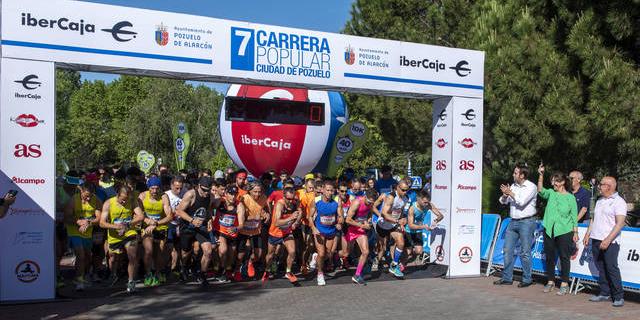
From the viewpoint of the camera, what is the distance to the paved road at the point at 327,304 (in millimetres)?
8195

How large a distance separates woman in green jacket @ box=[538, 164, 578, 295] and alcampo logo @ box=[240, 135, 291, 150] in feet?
33.3

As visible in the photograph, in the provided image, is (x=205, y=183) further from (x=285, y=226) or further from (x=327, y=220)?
(x=327, y=220)

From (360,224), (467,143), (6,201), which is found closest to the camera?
(6,201)

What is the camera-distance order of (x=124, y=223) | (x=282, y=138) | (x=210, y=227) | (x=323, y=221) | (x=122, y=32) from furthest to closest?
1. (x=282, y=138)
2. (x=323, y=221)
3. (x=210, y=227)
4. (x=124, y=223)
5. (x=122, y=32)

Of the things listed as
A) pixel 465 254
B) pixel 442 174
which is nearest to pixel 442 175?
pixel 442 174

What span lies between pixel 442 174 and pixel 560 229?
8.69ft

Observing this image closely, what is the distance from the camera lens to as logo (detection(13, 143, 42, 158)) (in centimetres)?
860

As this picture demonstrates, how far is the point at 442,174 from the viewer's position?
1172 centimetres

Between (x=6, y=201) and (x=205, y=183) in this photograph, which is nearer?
(x=6, y=201)

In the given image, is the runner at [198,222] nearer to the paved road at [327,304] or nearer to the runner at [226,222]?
the runner at [226,222]

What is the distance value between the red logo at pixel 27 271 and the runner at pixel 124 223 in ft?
3.57

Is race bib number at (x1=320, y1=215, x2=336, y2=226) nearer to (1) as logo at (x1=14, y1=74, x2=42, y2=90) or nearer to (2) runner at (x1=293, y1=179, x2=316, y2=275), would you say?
(2) runner at (x1=293, y1=179, x2=316, y2=275)

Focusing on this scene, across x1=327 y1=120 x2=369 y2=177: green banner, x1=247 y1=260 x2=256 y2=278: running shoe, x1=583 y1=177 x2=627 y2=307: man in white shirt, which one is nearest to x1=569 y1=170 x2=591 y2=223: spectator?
x1=583 y1=177 x2=627 y2=307: man in white shirt

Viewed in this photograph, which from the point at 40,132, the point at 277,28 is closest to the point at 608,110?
the point at 277,28
